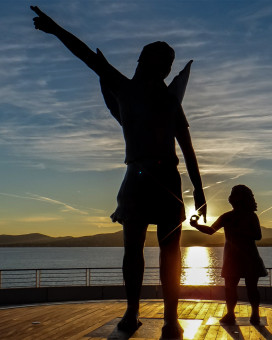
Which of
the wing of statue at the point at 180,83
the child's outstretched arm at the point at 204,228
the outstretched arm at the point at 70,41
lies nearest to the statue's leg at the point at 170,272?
the child's outstretched arm at the point at 204,228

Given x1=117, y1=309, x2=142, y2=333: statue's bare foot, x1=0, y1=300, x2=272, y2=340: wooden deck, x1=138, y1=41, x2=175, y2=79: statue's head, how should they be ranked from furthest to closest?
x1=0, y1=300, x2=272, y2=340: wooden deck < x1=138, y1=41, x2=175, y2=79: statue's head < x1=117, y1=309, x2=142, y2=333: statue's bare foot

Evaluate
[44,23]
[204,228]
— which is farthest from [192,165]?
[44,23]

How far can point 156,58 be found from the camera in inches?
222

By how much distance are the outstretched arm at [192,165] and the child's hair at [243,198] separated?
2003mm

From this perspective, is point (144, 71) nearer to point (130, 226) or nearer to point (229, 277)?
point (130, 226)

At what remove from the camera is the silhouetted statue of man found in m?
5.37

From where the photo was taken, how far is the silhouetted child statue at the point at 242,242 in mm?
7582

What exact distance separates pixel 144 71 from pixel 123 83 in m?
0.26

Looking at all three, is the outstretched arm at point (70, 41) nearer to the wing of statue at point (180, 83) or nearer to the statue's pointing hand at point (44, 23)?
the statue's pointing hand at point (44, 23)

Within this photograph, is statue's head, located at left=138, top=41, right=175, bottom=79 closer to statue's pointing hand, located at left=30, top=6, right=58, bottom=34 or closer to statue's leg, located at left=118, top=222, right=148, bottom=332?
statue's pointing hand, located at left=30, top=6, right=58, bottom=34

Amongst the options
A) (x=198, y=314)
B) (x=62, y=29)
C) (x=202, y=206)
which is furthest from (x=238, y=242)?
(x=62, y=29)

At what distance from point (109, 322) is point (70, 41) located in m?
3.19

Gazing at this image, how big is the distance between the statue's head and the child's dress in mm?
2604

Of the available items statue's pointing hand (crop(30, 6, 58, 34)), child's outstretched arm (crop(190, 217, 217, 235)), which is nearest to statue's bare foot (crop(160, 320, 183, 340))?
child's outstretched arm (crop(190, 217, 217, 235))
